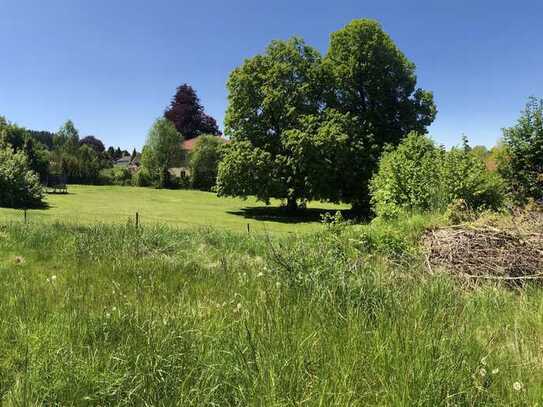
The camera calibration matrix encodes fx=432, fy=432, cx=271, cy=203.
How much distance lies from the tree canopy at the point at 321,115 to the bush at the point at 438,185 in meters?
14.2

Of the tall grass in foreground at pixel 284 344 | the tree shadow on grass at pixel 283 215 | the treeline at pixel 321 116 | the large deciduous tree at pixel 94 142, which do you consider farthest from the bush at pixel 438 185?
the large deciduous tree at pixel 94 142

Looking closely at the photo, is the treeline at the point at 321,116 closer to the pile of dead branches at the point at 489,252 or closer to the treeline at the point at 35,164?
the treeline at the point at 35,164

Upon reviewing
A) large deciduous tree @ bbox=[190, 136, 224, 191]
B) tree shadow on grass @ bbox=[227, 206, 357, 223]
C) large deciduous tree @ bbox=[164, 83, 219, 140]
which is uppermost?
large deciduous tree @ bbox=[164, 83, 219, 140]

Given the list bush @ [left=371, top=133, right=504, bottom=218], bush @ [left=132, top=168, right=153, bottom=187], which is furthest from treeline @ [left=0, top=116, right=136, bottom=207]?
bush @ [left=371, top=133, right=504, bottom=218]

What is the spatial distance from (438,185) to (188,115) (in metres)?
75.9

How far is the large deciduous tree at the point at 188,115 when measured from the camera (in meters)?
83.1

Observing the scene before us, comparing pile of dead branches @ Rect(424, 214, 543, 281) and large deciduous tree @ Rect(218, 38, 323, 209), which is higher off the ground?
large deciduous tree @ Rect(218, 38, 323, 209)

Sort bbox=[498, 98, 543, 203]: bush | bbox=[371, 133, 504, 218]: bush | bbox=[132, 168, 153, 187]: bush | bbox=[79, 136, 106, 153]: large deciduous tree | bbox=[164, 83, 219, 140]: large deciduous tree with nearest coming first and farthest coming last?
bbox=[371, 133, 504, 218]: bush → bbox=[498, 98, 543, 203]: bush → bbox=[132, 168, 153, 187]: bush → bbox=[164, 83, 219, 140]: large deciduous tree → bbox=[79, 136, 106, 153]: large deciduous tree

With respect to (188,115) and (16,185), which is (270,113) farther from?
(188,115)

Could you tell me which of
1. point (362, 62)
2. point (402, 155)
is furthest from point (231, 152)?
point (402, 155)

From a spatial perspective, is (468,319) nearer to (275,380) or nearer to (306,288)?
(306,288)

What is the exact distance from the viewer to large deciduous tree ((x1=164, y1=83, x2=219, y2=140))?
83.1 meters

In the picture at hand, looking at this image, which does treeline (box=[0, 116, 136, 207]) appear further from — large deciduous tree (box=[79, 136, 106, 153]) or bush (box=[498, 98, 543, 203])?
bush (box=[498, 98, 543, 203])

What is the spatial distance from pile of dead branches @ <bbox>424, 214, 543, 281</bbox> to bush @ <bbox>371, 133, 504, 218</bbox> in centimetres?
432
